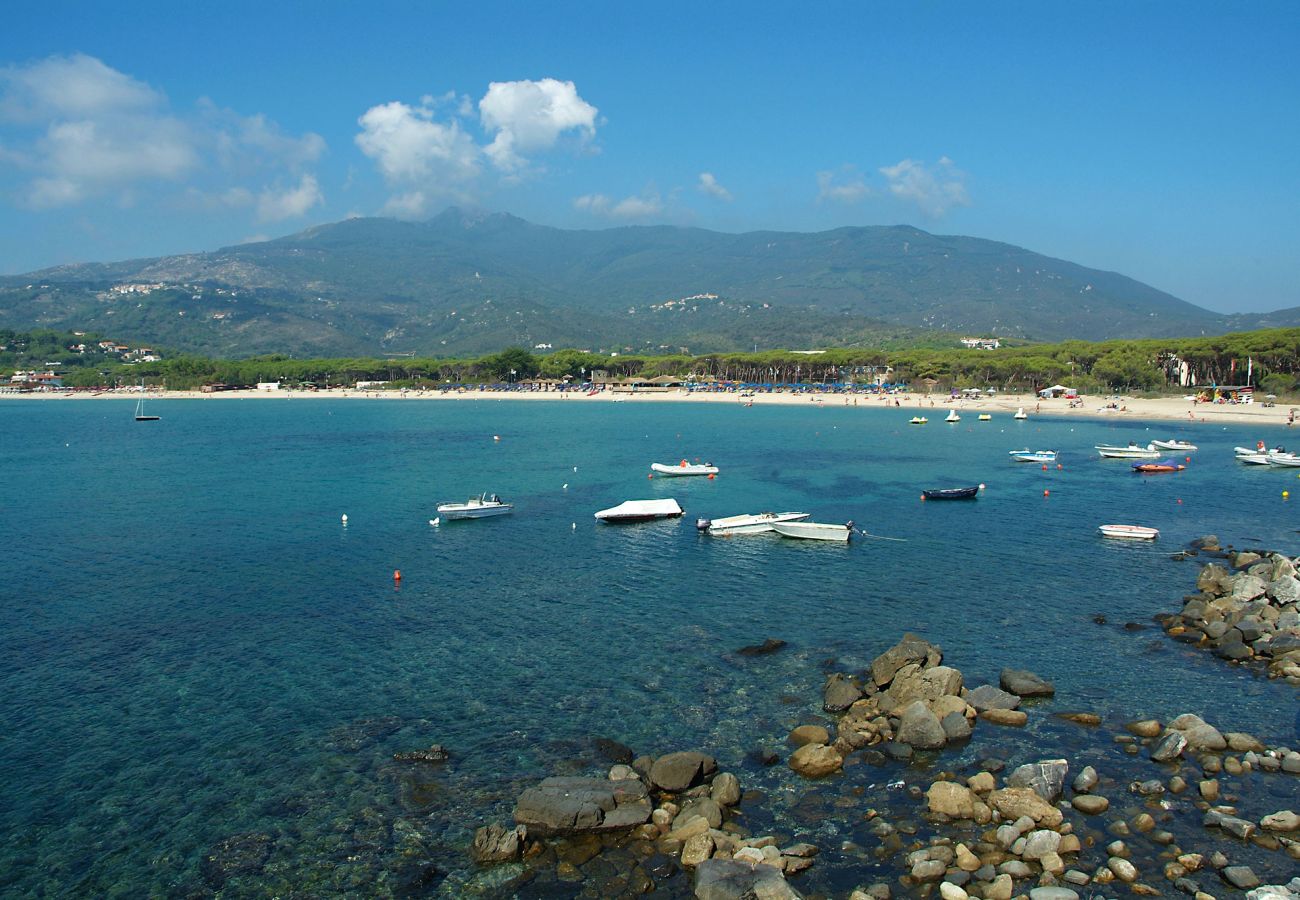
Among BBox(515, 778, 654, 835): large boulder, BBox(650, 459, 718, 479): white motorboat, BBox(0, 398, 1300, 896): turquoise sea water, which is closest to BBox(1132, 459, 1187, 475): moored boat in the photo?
BBox(0, 398, 1300, 896): turquoise sea water

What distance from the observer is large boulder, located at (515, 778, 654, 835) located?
17062mm

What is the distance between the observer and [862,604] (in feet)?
107

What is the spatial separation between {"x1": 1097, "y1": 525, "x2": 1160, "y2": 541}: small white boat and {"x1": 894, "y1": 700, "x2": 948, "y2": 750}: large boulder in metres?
28.8

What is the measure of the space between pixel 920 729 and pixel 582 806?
8744mm

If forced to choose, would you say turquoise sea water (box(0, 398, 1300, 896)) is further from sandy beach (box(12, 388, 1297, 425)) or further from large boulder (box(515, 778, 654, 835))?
sandy beach (box(12, 388, 1297, 425))

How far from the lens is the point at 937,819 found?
17500 mm

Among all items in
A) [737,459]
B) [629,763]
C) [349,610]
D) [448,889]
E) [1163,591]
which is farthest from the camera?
[737,459]

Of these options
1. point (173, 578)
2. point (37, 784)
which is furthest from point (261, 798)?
point (173, 578)

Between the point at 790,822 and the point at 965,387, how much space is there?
172160mm

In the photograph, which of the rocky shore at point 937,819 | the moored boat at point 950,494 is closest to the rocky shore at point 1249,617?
the rocky shore at point 937,819

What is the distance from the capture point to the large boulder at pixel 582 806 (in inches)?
672

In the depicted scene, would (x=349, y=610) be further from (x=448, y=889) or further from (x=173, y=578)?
(x=448, y=889)

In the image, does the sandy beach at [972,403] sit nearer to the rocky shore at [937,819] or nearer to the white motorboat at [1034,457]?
the white motorboat at [1034,457]

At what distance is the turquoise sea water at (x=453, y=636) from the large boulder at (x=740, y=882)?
1.41 m
